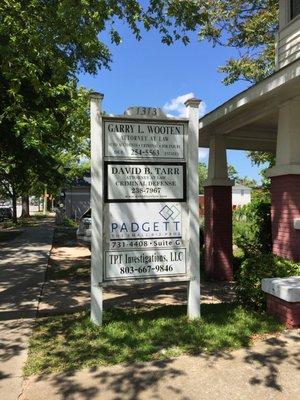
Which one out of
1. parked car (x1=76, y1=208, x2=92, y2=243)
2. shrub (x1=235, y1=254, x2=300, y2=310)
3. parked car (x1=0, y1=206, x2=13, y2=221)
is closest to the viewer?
shrub (x1=235, y1=254, x2=300, y2=310)

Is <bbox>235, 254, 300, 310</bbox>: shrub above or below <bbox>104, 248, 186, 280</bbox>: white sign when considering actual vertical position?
below

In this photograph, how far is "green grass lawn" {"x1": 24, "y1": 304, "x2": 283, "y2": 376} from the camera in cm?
496

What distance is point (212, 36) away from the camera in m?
15.6

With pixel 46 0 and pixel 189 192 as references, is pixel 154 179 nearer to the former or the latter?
pixel 189 192

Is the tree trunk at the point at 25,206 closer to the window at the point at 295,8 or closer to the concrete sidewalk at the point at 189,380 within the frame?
the window at the point at 295,8

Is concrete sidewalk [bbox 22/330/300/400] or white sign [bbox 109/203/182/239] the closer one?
concrete sidewalk [bbox 22/330/300/400]

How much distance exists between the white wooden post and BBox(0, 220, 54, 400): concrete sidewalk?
2.24 m

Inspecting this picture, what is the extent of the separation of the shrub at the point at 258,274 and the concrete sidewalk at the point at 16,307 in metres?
3.06

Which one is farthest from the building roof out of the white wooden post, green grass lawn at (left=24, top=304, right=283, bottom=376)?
green grass lawn at (left=24, top=304, right=283, bottom=376)

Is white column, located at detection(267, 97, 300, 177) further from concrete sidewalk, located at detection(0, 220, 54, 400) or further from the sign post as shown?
concrete sidewalk, located at detection(0, 220, 54, 400)

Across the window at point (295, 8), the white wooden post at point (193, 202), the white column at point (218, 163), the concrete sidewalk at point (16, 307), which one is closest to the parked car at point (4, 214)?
the concrete sidewalk at point (16, 307)

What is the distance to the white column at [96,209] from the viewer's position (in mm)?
5980

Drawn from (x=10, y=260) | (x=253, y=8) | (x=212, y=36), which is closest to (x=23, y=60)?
(x=10, y=260)

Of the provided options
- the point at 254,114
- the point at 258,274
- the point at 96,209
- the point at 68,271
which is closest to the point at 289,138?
the point at 254,114
